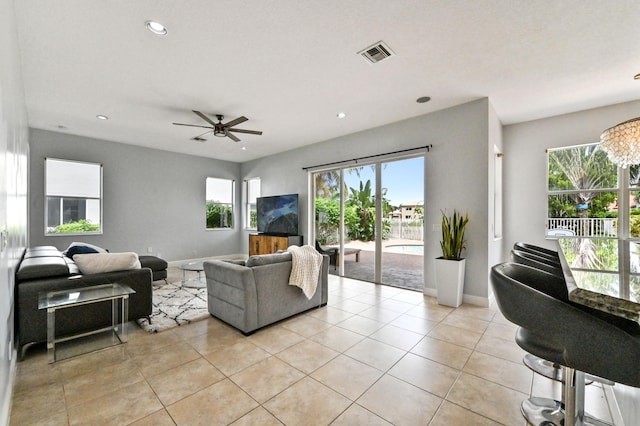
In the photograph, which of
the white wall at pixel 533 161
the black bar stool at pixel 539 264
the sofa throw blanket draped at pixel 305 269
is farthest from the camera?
the white wall at pixel 533 161

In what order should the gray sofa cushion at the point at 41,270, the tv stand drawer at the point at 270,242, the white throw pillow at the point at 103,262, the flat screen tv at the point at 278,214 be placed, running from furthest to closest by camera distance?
1. the flat screen tv at the point at 278,214
2. the tv stand drawer at the point at 270,242
3. the white throw pillow at the point at 103,262
4. the gray sofa cushion at the point at 41,270

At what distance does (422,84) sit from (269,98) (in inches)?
76.6

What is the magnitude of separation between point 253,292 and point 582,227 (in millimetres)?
4991

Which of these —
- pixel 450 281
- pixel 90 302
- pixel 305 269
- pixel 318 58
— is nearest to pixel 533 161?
pixel 450 281

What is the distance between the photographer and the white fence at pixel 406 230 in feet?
14.4

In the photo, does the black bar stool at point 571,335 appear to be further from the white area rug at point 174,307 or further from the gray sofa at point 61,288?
the gray sofa at point 61,288

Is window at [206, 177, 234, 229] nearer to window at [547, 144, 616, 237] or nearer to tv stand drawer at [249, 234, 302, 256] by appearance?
tv stand drawer at [249, 234, 302, 256]

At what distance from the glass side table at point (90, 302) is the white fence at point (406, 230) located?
376 cm

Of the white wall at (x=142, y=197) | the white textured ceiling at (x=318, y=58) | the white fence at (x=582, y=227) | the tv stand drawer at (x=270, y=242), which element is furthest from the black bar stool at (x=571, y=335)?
the white wall at (x=142, y=197)

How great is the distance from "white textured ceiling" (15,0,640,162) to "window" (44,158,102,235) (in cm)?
115

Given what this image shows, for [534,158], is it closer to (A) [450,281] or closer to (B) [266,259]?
(A) [450,281]

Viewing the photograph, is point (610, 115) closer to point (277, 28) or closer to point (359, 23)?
point (359, 23)

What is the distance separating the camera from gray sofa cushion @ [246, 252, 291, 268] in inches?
111

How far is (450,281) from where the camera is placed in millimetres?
3600
